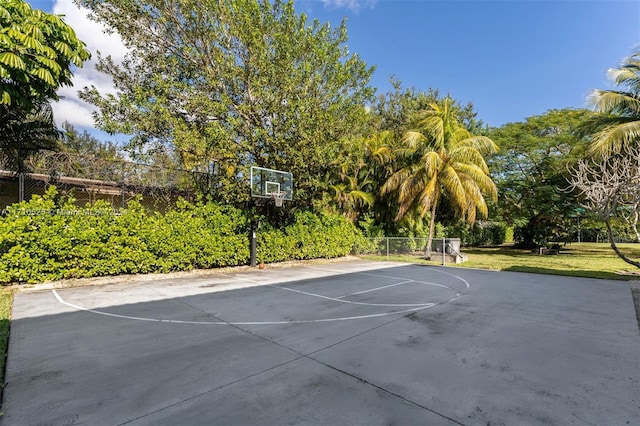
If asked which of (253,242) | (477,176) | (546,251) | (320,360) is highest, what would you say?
(477,176)

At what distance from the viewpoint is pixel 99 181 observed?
1046 centimetres

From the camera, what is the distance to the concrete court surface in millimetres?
2654

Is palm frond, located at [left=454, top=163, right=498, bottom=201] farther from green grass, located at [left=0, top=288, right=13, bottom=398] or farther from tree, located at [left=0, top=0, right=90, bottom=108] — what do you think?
green grass, located at [left=0, top=288, right=13, bottom=398]

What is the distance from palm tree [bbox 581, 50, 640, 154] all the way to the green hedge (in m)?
13.3

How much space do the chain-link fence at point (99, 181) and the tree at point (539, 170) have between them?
1869 cm

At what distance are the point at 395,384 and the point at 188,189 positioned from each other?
1068 cm

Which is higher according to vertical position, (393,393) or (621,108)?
(621,108)

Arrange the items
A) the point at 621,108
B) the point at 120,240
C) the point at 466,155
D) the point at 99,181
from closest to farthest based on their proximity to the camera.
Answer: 1. the point at 120,240
2. the point at 99,181
3. the point at 621,108
4. the point at 466,155

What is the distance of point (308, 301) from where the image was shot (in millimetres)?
6809

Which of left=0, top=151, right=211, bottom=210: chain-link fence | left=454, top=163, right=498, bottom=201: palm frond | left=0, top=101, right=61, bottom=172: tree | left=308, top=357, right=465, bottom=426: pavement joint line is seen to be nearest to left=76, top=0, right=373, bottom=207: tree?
left=0, top=151, right=211, bottom=210: chain-link fence

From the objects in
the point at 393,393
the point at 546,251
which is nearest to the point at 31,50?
the point at 393,393

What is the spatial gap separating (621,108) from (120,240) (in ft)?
65.6

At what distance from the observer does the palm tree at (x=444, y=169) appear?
49.3 ft

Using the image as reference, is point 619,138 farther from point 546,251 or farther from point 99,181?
point 99,181
